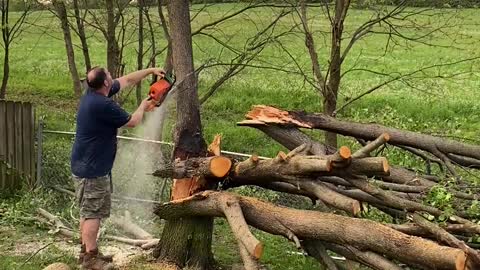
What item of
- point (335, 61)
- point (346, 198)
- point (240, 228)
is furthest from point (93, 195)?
point (335, 61)

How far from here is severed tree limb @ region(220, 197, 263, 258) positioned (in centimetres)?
515

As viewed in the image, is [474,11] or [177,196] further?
[474,11]

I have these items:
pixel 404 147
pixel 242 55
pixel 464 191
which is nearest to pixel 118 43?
Result: pixel 242 55

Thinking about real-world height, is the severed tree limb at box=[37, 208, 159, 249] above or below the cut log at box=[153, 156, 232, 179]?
below

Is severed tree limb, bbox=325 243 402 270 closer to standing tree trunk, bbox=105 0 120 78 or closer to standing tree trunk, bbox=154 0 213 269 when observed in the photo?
standing tree trunk, bbox=154 0 213 269

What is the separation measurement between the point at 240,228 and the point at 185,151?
1.28m

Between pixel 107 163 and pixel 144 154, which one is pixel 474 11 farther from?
pixel 107 163

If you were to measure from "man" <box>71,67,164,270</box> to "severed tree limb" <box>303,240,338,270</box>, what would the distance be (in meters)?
1.72

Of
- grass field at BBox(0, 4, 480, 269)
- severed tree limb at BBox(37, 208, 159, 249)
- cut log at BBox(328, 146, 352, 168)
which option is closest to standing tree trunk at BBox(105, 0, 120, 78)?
grass field at BBox(0, 4, 480, 269)

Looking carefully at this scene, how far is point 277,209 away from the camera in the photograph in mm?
5734

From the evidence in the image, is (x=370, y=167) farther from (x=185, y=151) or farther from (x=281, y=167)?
(x=185, y=151)

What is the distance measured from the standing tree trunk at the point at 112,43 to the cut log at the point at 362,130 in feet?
15.7

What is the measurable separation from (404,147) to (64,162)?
448 cm

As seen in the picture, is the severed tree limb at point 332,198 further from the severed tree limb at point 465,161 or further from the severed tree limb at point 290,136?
the severed tree limb at point 465,161
